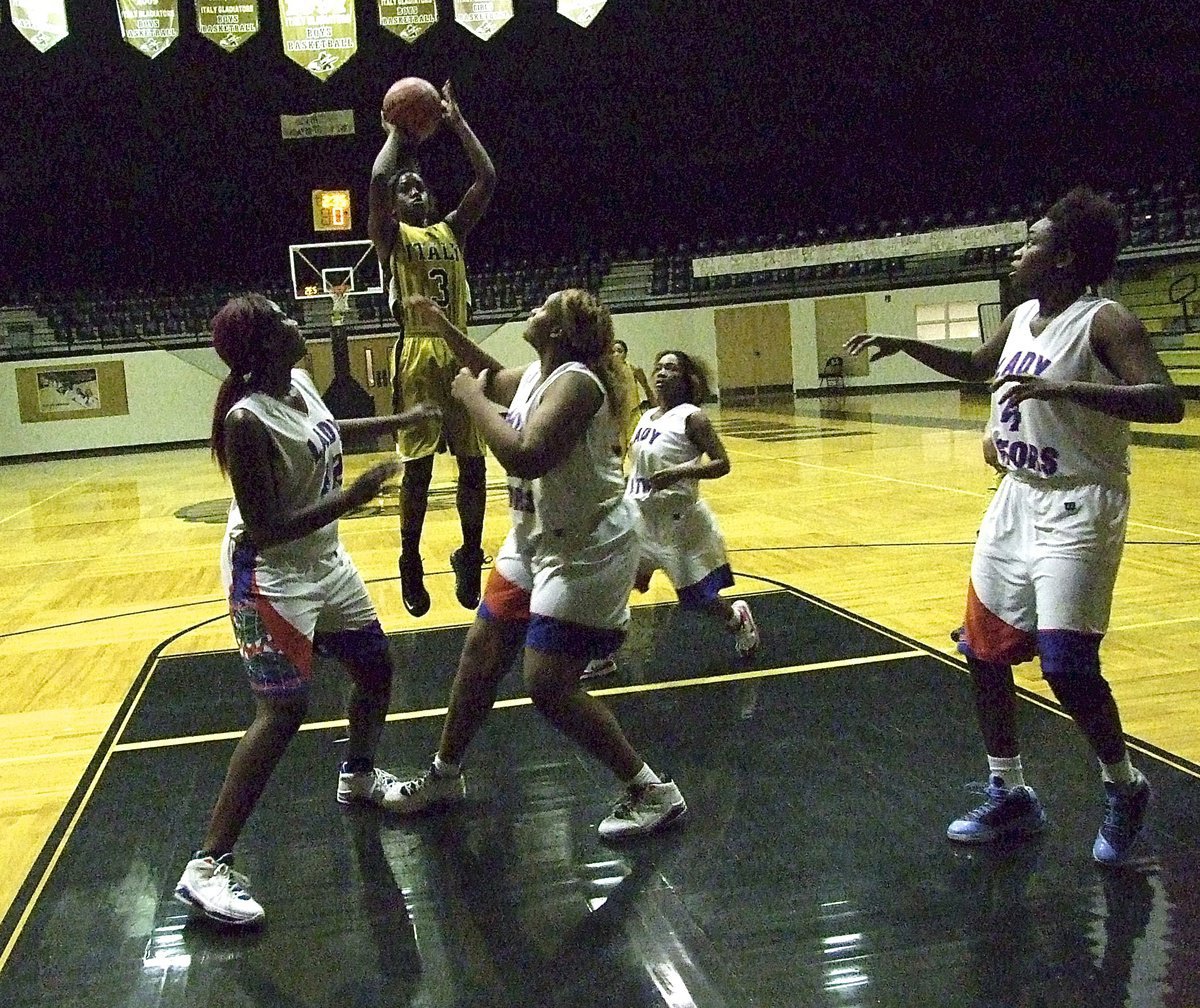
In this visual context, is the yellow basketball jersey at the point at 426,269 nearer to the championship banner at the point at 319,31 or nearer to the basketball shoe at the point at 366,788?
the basketball shoe at the point at 366,788

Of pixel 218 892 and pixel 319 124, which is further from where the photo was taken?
pixel 319 124

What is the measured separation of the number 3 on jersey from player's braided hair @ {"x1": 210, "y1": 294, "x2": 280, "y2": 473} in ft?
5.57

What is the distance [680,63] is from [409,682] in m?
17.5

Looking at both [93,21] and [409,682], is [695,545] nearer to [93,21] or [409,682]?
[409,682]

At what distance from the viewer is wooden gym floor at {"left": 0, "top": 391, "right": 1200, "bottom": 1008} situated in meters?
2.30

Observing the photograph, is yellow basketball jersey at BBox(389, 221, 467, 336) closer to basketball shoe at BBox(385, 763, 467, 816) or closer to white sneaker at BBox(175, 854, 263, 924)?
basketball shoe at BBox(385, 763, 467, 816)

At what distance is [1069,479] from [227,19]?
10.9 m

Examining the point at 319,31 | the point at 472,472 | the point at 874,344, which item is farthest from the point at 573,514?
the point at 319,31

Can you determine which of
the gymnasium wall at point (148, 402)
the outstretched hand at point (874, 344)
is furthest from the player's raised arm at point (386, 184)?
the gymnasium wall at point (148, 402)

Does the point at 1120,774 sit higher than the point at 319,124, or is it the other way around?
the point at 319,124

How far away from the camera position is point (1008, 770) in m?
2.87

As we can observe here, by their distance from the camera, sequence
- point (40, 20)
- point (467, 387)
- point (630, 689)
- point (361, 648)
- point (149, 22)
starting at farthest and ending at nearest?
point (149, 22) → point (40, 20) → point (630, 689) → point (361, 648) → point (467, 387)

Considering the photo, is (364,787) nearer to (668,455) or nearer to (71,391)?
(668,455)

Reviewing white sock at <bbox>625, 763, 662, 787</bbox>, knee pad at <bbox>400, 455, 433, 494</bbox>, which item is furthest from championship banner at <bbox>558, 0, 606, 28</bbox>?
white sock at <bbox>625, 763, 662, 787</bbox>
